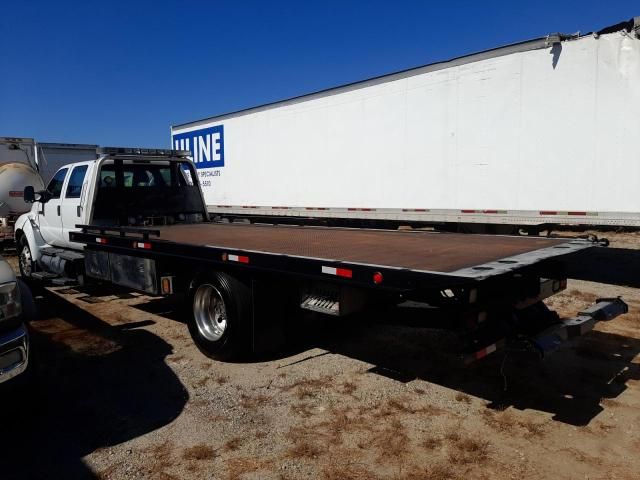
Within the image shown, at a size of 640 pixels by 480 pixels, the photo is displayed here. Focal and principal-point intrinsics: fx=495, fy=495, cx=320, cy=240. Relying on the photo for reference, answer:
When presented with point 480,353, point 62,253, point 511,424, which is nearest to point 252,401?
point 480,353

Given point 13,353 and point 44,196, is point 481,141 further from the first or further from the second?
point 13,353

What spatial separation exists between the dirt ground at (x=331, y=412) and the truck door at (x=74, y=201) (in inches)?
91.8

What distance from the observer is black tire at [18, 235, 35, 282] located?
29.6 ft

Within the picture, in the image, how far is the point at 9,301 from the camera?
11.8ft

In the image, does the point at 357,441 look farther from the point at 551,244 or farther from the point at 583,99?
the point at 583,99

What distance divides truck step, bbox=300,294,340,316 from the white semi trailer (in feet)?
18.0

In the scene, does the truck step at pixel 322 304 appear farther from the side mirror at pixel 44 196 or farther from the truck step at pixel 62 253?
the side mirror at pixel 44 196

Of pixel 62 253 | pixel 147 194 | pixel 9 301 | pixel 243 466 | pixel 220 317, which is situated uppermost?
pixel 147 194

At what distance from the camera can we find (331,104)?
11.5 m

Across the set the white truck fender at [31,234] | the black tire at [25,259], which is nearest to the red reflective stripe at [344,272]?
the white truck fender at [31,234]

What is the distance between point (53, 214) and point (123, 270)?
2.92 meters

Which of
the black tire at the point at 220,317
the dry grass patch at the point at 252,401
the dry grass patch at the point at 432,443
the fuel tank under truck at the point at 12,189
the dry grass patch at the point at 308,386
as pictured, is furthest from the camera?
the fuel tank under truck at the point at 12,189

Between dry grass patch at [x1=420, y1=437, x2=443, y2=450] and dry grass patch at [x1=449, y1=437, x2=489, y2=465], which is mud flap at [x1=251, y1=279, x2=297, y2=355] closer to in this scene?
dry grass patch at [x1=420, y1=437, x2=443, y2=450]

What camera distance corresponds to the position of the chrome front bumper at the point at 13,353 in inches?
135
